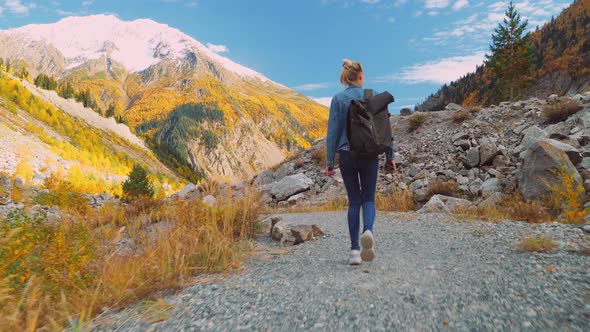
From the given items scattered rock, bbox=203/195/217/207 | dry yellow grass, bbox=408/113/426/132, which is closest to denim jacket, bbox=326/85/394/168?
scattered rock, bbox=203/195/217/207

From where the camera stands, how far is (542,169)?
259 inches

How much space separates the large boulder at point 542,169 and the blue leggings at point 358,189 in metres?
4.49

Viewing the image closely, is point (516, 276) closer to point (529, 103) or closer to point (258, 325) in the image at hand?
point (258, 325)

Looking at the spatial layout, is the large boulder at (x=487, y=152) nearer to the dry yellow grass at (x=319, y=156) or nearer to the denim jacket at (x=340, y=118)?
the dry yellow grass at (x=319, y=156)

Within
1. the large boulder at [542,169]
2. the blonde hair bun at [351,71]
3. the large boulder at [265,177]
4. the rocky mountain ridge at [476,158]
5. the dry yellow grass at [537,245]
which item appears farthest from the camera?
the large boulder at [265,177]

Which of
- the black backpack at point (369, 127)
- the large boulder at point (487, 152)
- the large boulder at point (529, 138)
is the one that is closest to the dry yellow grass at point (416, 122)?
the large boulder at point (487, 152)

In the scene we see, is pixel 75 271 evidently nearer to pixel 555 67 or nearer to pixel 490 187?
pixel 490 187

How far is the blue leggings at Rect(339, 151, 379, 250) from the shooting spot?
3.84m

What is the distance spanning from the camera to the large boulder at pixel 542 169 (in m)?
6.33

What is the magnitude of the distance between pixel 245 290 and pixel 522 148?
975 cm

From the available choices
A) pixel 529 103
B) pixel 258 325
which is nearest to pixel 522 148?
pixel 529 103

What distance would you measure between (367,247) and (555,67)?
3676 inches

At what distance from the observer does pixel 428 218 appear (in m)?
6.65

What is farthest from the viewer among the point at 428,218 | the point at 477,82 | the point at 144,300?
the point at 477,82
